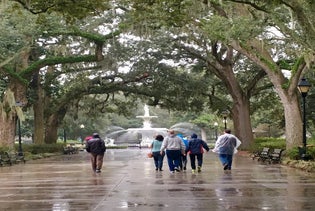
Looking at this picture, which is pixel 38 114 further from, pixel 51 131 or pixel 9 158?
pixel 9 158

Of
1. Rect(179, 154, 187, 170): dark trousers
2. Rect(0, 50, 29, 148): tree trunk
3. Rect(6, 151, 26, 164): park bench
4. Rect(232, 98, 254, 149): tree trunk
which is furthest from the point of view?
Rect(232, 98, 254, 149): tree trunk

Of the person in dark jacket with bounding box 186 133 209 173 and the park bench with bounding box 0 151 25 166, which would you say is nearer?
the person in dark jacket with bounding box 186 133 209 173

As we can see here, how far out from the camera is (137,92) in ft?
147

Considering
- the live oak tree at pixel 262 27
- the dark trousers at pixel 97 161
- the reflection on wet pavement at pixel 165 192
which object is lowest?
the reflection on wet pavement at pixel 165 192

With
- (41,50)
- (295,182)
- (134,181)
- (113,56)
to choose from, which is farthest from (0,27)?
(295,182)

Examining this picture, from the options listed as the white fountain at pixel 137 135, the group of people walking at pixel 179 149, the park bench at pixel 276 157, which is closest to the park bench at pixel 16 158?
the group of people walking at pixel 179 149

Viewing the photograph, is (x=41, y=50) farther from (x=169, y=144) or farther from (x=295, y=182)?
(x=295, y=182)

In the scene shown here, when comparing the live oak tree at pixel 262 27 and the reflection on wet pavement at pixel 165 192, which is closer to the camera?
the reflection on wet pavement at pixel 165 192

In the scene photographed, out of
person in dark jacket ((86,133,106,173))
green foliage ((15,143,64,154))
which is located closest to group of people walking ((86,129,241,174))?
person in dark jacket ((86,133,106,173))

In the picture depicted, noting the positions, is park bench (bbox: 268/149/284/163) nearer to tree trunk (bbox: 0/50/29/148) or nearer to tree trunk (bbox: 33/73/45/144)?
tree trunk (bbox: 0/50/29/148)

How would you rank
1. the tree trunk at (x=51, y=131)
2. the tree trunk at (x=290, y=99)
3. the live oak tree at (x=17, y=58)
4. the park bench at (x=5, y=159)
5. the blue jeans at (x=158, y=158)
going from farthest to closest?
the tree trunk at (x=51, y=131) → the live oak tree at (x=17, y=58) → the park bench at (x=5, y=159) → the tree trunk at (x=290, y=99) → the blue jeans at (x=158, y=158)

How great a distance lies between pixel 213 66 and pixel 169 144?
68.7ft

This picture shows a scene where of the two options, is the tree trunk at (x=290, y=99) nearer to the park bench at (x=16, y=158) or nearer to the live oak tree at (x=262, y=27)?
the live oak tree at (x=262, y=27)

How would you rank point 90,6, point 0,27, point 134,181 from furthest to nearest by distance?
point 0,27 → point 134,181 → point 90,6
